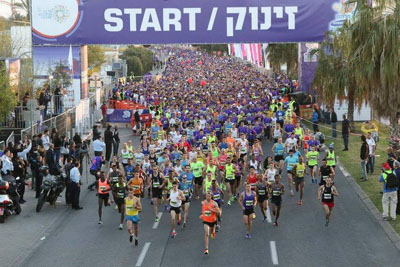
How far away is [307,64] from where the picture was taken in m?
41.8

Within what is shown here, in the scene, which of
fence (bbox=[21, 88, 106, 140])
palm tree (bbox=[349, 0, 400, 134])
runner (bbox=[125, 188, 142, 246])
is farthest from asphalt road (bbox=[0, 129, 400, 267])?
fence (bbox=[21, 88, 106, 140])

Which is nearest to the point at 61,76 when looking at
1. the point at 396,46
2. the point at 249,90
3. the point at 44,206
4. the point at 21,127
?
the point at 21,127

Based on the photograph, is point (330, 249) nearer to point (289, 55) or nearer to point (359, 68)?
point (359, 68)

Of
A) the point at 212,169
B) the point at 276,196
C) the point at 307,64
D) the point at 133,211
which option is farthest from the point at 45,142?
the point at 307,64

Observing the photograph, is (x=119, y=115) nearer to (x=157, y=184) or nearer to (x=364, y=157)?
(x=364, y=157)

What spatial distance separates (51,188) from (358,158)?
13176 millimetres

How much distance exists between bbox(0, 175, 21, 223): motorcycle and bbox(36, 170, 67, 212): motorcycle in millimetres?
693

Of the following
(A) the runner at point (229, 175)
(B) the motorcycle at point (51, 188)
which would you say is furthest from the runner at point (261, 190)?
(B) the motorcycle at point (51, 188)

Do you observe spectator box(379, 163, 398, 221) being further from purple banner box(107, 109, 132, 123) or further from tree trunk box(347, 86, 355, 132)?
purple banner box(107, 109, 132, 123)

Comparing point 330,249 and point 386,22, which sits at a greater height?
point 386,22

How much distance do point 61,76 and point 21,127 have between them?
8.35m

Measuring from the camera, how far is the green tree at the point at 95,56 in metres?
86.4

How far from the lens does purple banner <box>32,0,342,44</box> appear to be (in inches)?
1487

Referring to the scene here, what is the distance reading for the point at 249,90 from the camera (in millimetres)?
49375
